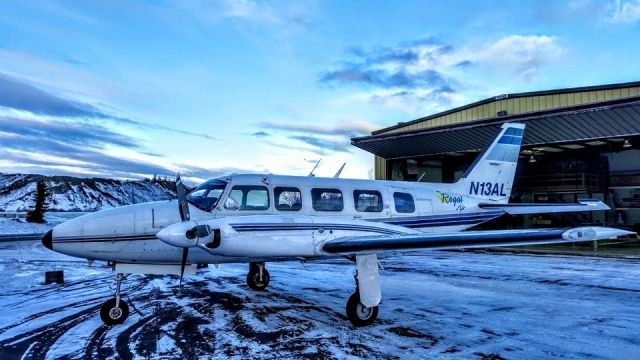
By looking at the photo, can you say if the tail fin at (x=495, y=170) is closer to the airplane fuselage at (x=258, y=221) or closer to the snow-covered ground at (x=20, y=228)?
the airplane fuselage at (x=258, y=221)

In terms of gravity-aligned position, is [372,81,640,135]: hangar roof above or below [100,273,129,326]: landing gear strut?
above

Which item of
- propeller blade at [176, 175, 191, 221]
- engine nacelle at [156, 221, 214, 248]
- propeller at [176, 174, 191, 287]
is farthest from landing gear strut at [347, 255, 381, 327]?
propeller blade at [176, 175, 191, 221]

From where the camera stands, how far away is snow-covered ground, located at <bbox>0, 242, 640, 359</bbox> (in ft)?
21.6

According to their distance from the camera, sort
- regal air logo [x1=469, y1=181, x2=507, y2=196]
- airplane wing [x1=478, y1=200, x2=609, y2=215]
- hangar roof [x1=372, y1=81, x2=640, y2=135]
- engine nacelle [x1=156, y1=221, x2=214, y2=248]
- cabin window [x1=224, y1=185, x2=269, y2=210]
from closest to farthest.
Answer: engine nacelle [x1=156, y1=221, x2=214, y2=248] < cabin window [x1=224, y1=185, x2=269, y2=210] < airplane wing [x1=478, y1=200, x2=609, y2=215] < regal air logo [x1=469, y1=181, x2=507, y2=196] < hangar roof [x1=372, y1=81, x2=640, y2=135]

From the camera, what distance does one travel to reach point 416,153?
33.8 meters

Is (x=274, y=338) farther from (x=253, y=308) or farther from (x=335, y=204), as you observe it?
(x=335, y=204)

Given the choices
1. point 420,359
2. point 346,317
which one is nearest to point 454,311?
point 346,317

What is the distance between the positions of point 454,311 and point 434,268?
23.6ft

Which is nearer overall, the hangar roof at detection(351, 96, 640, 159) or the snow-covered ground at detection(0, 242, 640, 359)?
the snow-covered ground at detection(0, 242, 640, 359)

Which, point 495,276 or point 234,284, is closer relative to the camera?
point 234,284

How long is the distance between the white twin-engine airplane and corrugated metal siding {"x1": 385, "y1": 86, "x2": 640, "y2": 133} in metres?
22.3

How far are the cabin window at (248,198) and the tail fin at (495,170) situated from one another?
636cm

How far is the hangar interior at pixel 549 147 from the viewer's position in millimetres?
25016

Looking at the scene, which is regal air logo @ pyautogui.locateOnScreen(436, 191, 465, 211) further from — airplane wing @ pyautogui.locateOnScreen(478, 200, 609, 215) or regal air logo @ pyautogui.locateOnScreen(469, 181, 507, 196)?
regal air logo @ pyautogui.locateOnScreen(469, 181, 507, 196)
